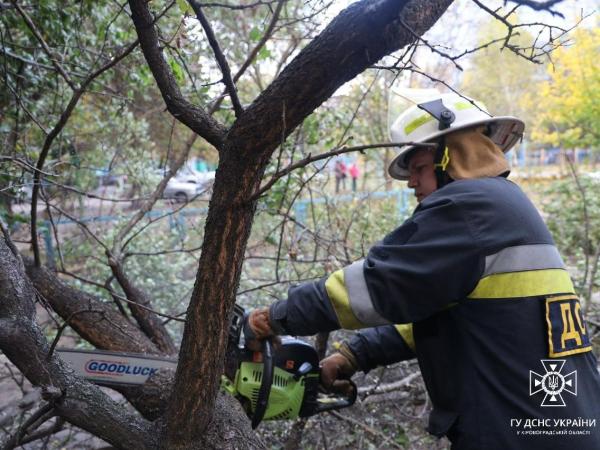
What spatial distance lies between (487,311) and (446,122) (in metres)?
0.64

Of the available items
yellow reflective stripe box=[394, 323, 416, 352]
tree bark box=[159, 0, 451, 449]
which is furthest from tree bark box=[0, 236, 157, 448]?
yellow reflective stripe box=[394, 323, 416, 352]

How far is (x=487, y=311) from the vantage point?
1.44 metres

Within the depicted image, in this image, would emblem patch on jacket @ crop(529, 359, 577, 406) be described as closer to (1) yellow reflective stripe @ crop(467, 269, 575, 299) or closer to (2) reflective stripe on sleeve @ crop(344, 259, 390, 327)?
(1) yellow reflective stripe @ crop(467, 269, 575, 299)

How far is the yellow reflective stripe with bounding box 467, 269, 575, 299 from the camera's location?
1404 millimetres

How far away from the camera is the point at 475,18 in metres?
11.1

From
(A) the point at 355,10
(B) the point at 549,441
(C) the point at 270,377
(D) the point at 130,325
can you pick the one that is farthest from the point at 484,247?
(D) the point at 130,325

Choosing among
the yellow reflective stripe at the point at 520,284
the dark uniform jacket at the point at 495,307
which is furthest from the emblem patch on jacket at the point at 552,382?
the yellow reflective stripe at the point at 520,284

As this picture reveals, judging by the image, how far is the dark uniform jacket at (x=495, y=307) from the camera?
55.1 inches

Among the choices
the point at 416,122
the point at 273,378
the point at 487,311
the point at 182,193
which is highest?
the point at 182,193

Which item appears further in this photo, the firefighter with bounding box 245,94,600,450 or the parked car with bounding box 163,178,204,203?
the parked car with bounding box 163,178,204,203

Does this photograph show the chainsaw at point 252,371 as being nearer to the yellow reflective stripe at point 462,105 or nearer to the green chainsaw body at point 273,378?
the green chainsaw body at point 273,378

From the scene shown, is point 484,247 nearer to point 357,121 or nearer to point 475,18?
point 357,121

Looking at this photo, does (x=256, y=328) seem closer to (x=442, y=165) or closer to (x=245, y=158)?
(x=245, y=158)

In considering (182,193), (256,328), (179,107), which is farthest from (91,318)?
(182,193)
